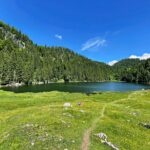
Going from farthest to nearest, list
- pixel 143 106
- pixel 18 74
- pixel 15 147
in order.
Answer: pixel 18 74, pixel 143 106, pixel 15 147

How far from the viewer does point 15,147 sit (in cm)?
2295

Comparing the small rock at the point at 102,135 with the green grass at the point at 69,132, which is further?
the small rock at the point at 102,135

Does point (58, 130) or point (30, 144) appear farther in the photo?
point (58, 130)

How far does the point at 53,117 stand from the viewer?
34188 millimetres

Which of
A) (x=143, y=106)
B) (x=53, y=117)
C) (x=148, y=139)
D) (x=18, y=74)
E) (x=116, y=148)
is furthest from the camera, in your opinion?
(x=18, y=74)

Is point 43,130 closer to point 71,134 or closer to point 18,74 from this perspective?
point 71,134

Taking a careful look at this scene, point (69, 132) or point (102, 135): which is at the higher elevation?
point (69, 132)

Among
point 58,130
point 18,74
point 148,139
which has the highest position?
point 18,74

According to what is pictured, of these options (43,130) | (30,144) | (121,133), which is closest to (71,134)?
(43,130)

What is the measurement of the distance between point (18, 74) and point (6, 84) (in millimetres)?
21644

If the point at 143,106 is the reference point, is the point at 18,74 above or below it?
above

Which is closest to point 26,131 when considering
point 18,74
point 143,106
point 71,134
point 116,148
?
point 71,134

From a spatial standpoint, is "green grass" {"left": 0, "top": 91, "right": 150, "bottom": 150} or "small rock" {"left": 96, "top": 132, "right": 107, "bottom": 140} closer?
"green grass" {"left": 0, "top": 91, "right": 150, "bottom": 150}

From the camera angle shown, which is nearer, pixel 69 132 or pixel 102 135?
pixel 102 135
